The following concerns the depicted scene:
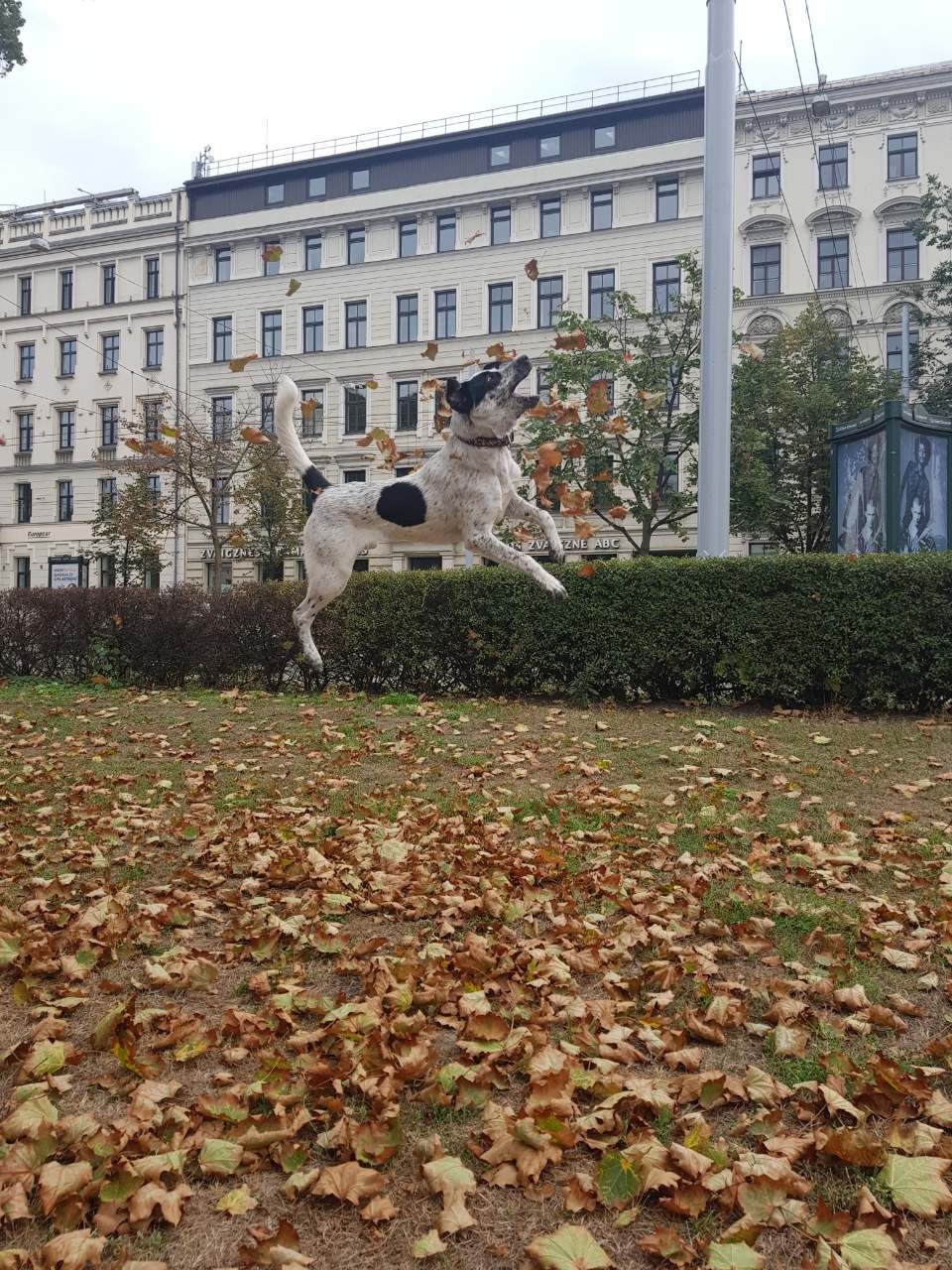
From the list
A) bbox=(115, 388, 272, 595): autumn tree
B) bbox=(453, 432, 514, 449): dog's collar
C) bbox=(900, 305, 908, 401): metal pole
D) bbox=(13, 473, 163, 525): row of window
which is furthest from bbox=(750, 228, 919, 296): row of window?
bbox=(453, 432, 514, 449): dog's collar

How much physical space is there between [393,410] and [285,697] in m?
30.3

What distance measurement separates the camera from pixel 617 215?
37.4 meters

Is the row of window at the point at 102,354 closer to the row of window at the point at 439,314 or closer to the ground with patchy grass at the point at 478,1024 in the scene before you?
the row of window at the point at 439,314

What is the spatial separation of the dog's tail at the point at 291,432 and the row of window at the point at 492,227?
3251 cm

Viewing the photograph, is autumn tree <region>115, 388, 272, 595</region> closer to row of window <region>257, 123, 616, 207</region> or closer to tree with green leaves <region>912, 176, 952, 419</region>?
row of window <region>257, 123, 616, 207</region>

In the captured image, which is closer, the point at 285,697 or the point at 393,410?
the point at 285,697

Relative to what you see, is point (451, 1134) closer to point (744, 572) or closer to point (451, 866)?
point (451, 866)

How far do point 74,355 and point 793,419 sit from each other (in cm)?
3735

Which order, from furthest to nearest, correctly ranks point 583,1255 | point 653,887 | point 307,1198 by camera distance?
point 653,887, point 307,1198, point 583,1255

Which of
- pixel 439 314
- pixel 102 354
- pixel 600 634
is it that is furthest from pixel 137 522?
pixel 600 634

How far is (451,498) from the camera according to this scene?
227 inches

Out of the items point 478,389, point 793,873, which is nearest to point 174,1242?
point 793,873

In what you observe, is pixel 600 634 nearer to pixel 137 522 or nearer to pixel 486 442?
pixel 486 442

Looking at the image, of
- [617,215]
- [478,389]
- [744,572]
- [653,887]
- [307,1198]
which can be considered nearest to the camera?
[307,1198]
